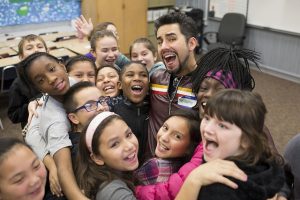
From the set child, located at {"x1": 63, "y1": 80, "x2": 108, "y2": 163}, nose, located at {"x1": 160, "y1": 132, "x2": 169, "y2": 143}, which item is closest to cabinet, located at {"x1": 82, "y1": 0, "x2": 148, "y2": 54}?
child, located at {"x1": 63, "y1": 80, "x2": 108, "y2": 163}

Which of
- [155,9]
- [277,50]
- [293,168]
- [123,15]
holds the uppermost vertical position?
[155,9]

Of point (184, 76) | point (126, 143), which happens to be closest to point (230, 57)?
point (184, 76)

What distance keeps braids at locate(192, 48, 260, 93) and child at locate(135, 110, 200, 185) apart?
0.24m

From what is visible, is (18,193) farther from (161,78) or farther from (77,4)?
(77,4)

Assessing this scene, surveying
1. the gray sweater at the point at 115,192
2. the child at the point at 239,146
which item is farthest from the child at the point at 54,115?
the child at the point at 239,146

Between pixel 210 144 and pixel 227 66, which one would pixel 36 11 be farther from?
pixel 210 144

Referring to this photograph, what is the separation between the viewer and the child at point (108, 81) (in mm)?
2352

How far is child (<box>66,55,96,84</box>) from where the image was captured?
2.26 metres

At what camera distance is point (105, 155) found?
141 centimetres

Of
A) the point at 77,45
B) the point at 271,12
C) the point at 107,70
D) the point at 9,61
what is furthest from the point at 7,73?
the point at 271,12

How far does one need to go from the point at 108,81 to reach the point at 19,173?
125 cm

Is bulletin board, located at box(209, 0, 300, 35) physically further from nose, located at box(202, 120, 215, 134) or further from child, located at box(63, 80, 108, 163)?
nose, located at box(202, 120, 215, 134)

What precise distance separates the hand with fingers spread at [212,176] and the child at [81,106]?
2.53 ft

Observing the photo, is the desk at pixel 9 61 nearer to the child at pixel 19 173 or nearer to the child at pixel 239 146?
the child at pixel 19 173
